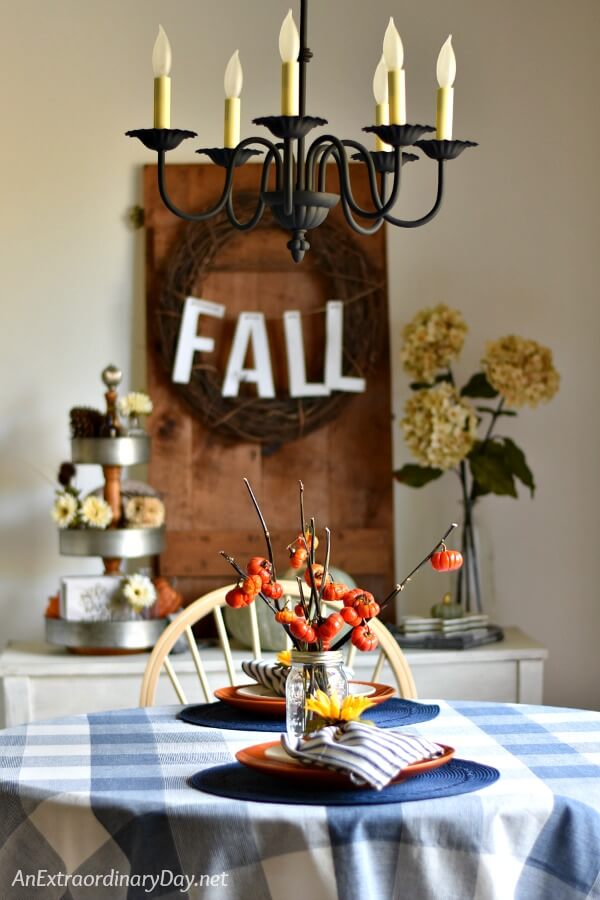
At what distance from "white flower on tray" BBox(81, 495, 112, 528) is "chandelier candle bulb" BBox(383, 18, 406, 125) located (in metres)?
1.59

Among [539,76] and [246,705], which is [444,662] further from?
[539,76]

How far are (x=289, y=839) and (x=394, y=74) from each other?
101 centimetres

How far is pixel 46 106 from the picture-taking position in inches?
130

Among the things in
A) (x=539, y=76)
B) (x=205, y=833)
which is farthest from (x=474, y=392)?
(x=205, y=833)

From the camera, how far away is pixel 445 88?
1.69m

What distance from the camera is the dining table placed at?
1.38 meters

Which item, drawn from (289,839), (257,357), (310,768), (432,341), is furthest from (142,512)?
(289,839)

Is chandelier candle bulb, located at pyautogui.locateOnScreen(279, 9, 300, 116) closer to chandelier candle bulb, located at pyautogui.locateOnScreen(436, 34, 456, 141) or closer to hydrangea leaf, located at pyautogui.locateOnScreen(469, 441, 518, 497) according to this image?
chandelier candle bulb, located at pyautogui.locateOnScreen(436, 34, 456, 141)

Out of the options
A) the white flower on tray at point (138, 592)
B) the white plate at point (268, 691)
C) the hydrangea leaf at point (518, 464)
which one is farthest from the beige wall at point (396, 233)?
the white plate at point (268, 691)

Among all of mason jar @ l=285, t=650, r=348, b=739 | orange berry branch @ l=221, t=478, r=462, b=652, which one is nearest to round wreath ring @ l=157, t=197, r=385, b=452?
orange berry branch @ l=221, t=478, r=462, b=652

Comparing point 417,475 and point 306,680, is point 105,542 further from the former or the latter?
point 306,680

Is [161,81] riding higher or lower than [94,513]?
higher

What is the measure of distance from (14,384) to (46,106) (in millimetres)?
764

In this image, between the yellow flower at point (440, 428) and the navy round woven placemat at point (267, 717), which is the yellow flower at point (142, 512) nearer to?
the yellow flower at point (440, 428)
